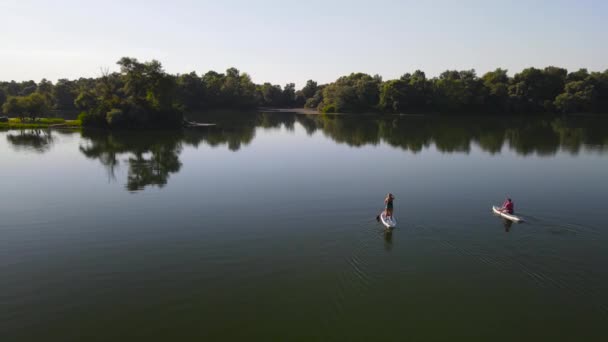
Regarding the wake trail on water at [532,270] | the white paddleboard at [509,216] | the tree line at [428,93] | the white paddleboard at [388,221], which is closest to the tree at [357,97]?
the tree line at [428,93]

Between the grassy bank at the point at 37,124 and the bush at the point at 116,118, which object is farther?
the grassy bank at the point at 37,124

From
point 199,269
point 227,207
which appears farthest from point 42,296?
point 227,207

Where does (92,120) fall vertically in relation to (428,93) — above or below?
below

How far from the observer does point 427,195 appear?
3012cm

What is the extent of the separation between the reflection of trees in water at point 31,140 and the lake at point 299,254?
48.0 ft

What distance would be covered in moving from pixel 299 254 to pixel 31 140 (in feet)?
192

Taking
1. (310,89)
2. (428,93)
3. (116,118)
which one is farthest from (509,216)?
(310,89)

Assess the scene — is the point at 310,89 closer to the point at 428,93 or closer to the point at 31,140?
the point at 428,93

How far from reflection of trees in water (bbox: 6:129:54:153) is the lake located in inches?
575

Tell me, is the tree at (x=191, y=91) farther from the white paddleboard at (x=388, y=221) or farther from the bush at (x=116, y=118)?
the white paddleboard at (x=388, y=221)

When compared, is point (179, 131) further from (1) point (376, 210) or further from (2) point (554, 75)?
(2) point (554, 75)

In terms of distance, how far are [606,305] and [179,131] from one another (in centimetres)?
7107

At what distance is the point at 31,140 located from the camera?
6169 cm

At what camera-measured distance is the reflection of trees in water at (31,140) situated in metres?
53.1
